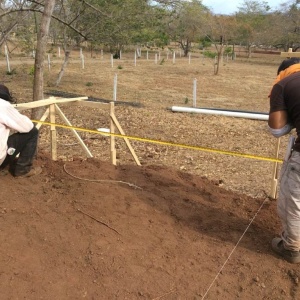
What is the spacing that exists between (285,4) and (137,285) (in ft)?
174

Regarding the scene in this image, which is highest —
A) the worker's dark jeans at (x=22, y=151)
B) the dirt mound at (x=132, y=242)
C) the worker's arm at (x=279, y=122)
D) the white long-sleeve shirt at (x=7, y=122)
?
the worker's arm at (x=279, y=122)

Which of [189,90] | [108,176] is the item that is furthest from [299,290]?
[189,90]

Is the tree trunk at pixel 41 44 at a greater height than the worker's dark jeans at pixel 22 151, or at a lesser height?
greater

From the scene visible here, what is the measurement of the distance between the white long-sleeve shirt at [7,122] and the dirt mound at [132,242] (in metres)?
0.45

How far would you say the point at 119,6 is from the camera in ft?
30.8

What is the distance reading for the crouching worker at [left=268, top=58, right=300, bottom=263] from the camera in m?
2.66

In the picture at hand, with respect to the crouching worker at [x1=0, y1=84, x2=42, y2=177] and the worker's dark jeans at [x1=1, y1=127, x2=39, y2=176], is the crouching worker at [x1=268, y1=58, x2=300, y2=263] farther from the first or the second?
the worker's dark jeans at [x1=1, y1=127, x2=39, y2=176]

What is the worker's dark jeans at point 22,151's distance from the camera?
378 centimetres

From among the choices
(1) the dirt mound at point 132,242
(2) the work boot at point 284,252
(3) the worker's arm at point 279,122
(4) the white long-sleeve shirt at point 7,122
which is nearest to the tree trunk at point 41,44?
(1) the dirt mound at point 132,242

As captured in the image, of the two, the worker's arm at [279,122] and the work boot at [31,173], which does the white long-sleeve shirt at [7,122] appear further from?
the worker's arm at [279,122]

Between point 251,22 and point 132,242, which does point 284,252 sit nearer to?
point 132,242

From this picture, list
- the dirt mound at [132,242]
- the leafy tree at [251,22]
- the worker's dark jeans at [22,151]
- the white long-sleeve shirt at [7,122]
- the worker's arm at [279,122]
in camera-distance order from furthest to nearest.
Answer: the leafy tree at [251,22] < the worker's dark jeans at [22,151] < the white long-sleeve shirt at [7,122] < the worker's arm at [279,122] < the dirt mound at [132,242]

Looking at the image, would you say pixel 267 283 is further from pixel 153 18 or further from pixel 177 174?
pixel 153 18

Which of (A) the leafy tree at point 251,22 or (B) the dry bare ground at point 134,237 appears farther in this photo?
(A) the leafy tree at point 251,22
